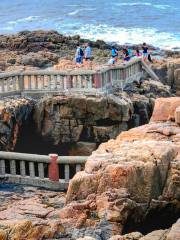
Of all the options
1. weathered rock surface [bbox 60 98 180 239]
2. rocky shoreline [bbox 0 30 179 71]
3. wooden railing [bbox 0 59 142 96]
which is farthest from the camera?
rocky shoreline [bbox 0 30 179 71]

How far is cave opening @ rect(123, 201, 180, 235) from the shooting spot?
10738mm

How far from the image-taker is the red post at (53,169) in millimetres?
Answer: 14223

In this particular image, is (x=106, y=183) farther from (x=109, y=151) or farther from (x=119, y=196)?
(x=109, y=151)

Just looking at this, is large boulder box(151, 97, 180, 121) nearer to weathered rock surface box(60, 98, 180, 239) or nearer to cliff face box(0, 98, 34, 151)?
weathered rock surface box(60, 98, 180, 239)

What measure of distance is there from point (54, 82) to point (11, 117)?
242 cm

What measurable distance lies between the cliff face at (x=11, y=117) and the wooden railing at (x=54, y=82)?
0.56m

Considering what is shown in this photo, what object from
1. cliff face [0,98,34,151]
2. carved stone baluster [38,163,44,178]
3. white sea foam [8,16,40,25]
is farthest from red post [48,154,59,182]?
white sea foam [8,16,40,25]

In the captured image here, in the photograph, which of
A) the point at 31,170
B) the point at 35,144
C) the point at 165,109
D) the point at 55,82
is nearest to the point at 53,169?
the point at 31,170

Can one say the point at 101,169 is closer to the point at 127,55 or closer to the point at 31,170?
the point at 31,170

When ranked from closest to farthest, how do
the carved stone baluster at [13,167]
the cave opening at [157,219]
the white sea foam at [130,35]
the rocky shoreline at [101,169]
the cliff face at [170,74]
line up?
the rocky shoreline at [101,169], the cave opening at [157,219], the carved stone baluster at [13,167], the cliff face at [170,74], the white sea foam at [130,35]

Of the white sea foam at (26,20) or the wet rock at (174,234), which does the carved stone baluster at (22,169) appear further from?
the white sea foam at (26,20)

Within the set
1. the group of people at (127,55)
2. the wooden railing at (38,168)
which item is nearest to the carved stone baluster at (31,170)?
the wooden railing at (38,168)

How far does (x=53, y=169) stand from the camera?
1428 centimetres

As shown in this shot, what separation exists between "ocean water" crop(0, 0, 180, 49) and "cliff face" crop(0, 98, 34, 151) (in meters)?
26.8
